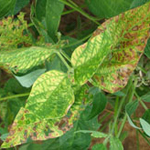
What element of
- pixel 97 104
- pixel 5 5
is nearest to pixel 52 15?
pixel 5 5

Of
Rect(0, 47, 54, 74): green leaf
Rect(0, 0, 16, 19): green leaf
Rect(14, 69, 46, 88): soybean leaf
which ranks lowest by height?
Rect(14, 69, 46, 88): soybean leaf

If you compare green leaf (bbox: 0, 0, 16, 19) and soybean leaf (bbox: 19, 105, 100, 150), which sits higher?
green leaf (bbox: 0, 0, 16, 19)

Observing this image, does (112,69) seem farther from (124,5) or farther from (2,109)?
(2,109)

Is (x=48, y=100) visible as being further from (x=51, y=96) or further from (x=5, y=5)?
(x=5, y=5)

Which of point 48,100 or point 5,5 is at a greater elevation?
point 5,5

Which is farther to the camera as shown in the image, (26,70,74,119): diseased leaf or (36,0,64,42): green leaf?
(36,0,64,42): green leaf

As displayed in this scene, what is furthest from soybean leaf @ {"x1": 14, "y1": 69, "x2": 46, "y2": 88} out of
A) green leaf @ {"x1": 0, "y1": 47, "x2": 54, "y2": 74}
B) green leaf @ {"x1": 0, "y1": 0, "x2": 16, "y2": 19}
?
green leaf @ {"x1": 0, "y1": 0, "x2": 16, "y2": 19}

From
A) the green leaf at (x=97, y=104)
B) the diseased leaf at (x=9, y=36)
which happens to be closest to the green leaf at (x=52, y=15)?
the diseased leaf at (x=9, y=36)

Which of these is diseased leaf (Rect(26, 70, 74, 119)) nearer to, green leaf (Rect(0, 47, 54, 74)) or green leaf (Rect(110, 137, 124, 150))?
green leaf (Rect(0, 47, 54, 74))
